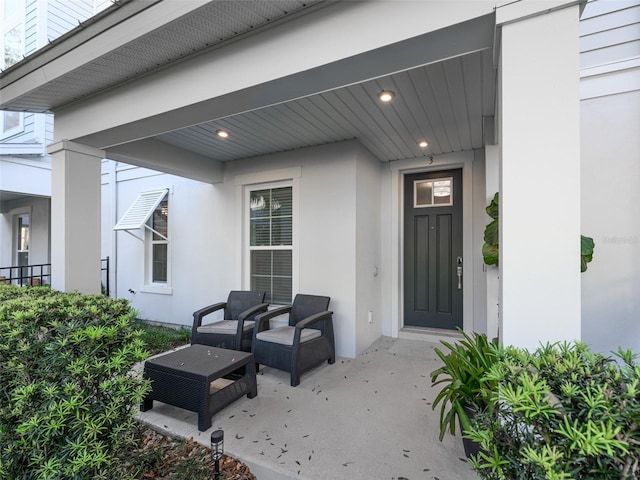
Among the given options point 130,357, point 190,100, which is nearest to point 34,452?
point 130,357

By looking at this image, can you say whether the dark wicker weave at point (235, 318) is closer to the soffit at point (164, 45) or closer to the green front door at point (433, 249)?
the green front door at point (433, 249)

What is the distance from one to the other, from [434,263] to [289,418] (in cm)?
316

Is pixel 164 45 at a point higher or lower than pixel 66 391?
higher

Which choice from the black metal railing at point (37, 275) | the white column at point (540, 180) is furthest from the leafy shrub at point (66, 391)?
the black metal railing at point (37, 275)

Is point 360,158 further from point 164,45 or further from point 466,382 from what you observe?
point 466,382

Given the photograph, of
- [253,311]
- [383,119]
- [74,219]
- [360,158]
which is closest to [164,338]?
[253,311]

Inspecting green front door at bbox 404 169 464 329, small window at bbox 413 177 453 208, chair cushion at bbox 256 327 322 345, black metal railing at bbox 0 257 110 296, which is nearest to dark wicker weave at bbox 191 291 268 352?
Answer: chair cushion at bbox 256 327 322 345

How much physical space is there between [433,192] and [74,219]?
462 centimetres

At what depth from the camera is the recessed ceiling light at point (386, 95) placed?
2.72 metres

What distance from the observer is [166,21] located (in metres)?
1.97

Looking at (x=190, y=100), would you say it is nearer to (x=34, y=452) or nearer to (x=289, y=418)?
(x=34, y=452)

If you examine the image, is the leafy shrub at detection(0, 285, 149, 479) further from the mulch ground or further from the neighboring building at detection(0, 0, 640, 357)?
the neighboring building at detection(0, 0, 640, 357)

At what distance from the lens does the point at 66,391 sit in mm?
1426

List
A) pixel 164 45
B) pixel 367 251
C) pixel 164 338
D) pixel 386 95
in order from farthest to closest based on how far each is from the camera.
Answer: pixel 164 338
pixel 367 251
pixel 386 95
pixel 164 45
